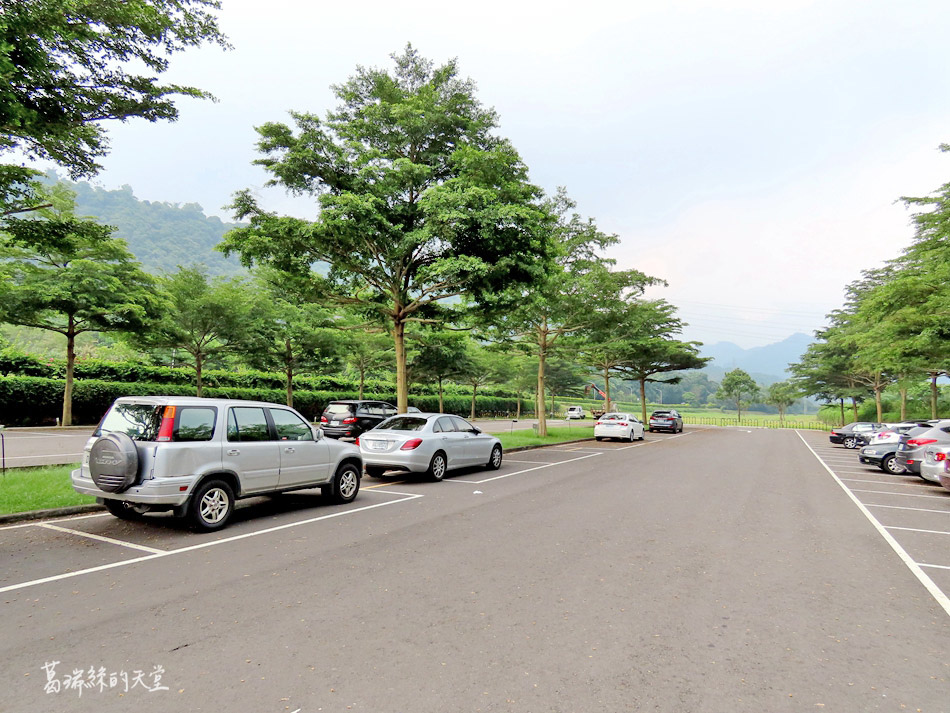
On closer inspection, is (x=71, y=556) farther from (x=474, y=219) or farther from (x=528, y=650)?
(x=474, y=219)

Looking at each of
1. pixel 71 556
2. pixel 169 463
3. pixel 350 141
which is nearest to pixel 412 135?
pixel 350 141

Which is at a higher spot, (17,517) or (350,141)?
(350,141)

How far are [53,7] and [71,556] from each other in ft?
22.5

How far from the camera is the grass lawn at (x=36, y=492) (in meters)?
7.60

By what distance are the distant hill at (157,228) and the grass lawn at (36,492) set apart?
132m

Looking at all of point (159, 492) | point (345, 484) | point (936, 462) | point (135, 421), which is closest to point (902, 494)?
point (936, 462)

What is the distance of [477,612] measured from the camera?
14.1 ft

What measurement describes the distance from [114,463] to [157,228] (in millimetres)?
184665

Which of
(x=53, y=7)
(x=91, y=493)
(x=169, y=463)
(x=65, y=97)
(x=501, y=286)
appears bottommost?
(x=91, y=493)

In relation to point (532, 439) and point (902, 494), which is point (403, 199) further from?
point (902, 494)

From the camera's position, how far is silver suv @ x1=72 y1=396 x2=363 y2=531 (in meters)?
6.39

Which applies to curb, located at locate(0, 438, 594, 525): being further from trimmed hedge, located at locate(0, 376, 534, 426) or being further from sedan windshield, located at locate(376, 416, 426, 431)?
trimmed hedge, located at locate(0, 376, 534, 426)

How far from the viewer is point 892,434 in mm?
15719

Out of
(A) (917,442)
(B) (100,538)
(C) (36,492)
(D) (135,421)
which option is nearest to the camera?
(B) (100,538)
